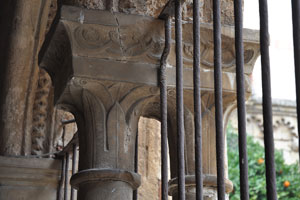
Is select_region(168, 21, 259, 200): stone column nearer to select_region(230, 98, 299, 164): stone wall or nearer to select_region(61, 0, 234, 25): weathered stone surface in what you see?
select_region(61, 0, 234, 25): weathered stone surface

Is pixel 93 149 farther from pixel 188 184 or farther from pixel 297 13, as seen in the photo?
pixel 297 13

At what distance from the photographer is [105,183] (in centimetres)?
244

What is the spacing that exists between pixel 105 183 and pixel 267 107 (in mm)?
949

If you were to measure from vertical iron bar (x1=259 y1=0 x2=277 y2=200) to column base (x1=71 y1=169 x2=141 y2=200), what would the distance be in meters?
0.91

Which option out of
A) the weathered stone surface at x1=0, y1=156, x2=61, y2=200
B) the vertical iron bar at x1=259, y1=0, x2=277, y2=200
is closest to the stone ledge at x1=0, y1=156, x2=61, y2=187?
the weathered stone surface at x1=0, y1=156, x2=61, y2=200

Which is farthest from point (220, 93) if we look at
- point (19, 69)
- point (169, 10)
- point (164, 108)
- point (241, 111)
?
point (19, 69)

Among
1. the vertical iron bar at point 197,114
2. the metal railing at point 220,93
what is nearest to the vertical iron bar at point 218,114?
the metal railing at point 220,93

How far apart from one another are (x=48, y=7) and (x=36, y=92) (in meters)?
0.51

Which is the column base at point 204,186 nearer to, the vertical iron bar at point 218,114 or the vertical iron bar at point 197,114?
the vertical iron bar at point 197,114

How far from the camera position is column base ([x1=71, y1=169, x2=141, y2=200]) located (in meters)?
2.43

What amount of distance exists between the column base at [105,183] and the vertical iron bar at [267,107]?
0.91 meters

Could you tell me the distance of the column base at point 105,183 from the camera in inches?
95.5

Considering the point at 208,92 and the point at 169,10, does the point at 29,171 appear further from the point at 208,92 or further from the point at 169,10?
the point at 169,10

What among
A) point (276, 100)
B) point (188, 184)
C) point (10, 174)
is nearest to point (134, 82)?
point (188, 184)
